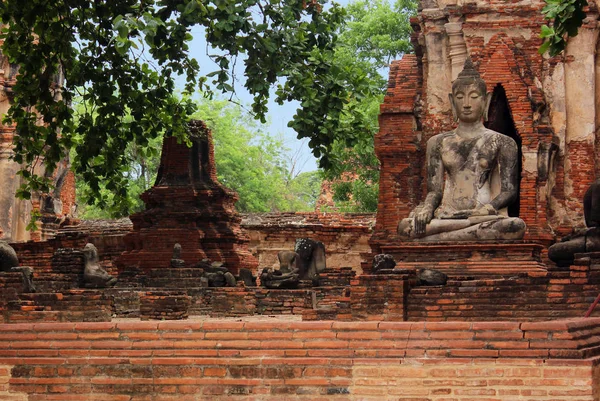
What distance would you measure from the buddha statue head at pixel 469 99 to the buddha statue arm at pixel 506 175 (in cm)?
47

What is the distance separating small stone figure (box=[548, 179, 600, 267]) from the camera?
1249 centimetres

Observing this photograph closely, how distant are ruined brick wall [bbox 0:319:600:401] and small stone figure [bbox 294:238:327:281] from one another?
9.57 metres

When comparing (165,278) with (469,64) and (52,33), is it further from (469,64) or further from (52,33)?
(469,64)

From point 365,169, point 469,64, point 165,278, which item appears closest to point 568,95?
point 469,64

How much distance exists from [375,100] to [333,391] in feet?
75.4

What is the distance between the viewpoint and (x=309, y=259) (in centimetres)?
1866

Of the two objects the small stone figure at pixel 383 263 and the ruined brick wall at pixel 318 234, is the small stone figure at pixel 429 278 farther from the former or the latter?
the ruined brick wall at pixel 318 234

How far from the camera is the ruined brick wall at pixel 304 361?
8250mm

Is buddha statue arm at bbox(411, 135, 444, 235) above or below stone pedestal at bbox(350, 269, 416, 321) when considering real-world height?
above

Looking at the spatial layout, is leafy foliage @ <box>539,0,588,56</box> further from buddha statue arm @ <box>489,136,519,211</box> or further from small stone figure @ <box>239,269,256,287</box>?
small stone figure @ <box>239,269,256,287</box>

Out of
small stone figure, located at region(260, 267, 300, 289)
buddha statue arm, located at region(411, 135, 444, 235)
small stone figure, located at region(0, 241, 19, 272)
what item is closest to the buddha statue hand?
buddha statue arm, located at region(411, 135, 444, 235)

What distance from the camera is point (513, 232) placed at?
14055 millimetres

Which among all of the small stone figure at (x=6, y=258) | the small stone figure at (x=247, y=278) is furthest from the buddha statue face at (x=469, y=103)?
the small stone figure at (x=6, y=258)

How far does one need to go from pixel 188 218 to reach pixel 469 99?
913cm
